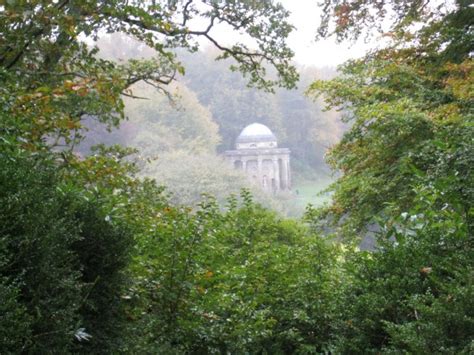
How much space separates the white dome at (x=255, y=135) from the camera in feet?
138

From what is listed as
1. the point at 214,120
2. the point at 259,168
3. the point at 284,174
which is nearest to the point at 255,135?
the point at 259,168

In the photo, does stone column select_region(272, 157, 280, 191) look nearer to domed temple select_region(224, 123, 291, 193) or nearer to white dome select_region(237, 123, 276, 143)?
domed temple select_region(224, 123, 291, 193)

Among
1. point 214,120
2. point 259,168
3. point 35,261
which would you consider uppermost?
point 214,120

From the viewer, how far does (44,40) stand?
17.8ft

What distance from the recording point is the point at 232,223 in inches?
231

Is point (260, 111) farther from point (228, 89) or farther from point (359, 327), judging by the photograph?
point (359, 327)

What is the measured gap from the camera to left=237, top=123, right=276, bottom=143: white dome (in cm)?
4219

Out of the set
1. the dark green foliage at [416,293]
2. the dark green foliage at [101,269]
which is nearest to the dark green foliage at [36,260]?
the dark green foliage at [101,269]

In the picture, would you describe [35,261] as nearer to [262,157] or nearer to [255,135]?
[255,135]

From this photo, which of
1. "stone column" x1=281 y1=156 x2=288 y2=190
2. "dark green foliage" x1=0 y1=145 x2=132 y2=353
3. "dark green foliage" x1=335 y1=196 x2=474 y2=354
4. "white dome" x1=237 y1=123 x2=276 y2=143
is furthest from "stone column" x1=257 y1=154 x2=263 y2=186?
"dark green foliage" x1=0 y1=145 x2=132 y2=353

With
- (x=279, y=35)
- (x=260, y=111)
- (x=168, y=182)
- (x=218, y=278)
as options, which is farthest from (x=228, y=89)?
(x=218, y=278)

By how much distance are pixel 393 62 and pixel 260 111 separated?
38519 mm

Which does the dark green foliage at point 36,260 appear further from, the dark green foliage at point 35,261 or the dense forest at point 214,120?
the dense forest at point 214,120

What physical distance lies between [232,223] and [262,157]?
3730 centimetres
